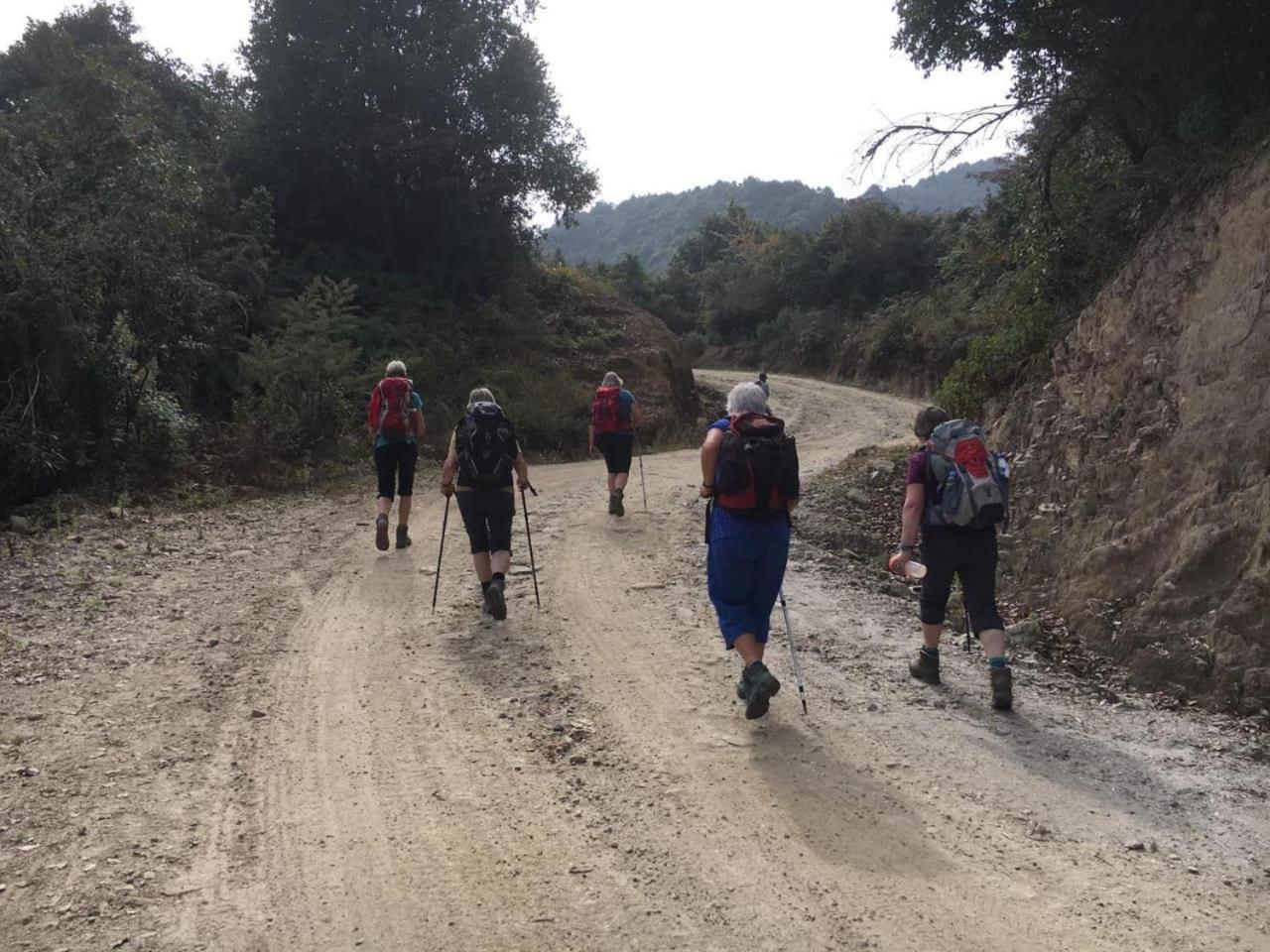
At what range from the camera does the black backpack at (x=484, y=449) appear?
733 centimetres

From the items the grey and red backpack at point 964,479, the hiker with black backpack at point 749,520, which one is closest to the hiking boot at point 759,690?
the hiker with black backpack at point 749,520

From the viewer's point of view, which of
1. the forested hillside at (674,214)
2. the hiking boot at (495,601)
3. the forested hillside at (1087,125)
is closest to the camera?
the hiking boot at (495,601)

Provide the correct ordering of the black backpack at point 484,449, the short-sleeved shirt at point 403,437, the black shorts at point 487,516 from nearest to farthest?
the black backpack at point 484,449 < the black shorts at point 487,516 < the short-sleeved shirt at point 403,437

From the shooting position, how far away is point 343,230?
23531 millimetres

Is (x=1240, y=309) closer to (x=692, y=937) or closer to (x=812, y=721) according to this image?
(x=812, y=721)

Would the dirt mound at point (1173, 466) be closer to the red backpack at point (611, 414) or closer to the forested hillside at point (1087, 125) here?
the forested hillside at point (1087, 125)

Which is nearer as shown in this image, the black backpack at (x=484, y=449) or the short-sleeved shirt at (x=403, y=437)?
the black backpack at (x=484, y=449)

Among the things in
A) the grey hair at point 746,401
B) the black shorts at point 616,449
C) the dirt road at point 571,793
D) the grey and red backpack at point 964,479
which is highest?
the grey hair at point 746,401

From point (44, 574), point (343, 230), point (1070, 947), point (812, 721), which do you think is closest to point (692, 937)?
point (1070, 947)

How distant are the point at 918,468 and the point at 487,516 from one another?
352 centimetres

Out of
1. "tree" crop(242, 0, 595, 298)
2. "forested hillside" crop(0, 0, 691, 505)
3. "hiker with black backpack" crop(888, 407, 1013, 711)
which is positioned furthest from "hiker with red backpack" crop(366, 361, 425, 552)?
"tree" crop(242, 0, 595, 298)

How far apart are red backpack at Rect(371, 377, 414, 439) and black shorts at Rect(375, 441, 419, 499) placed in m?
0.20

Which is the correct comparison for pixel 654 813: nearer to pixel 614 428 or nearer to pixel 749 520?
pixel 749 520

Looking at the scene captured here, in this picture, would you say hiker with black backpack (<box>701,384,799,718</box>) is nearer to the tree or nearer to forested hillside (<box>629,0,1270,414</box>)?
forested hillside (<box>629,0,1270,414</box>)
